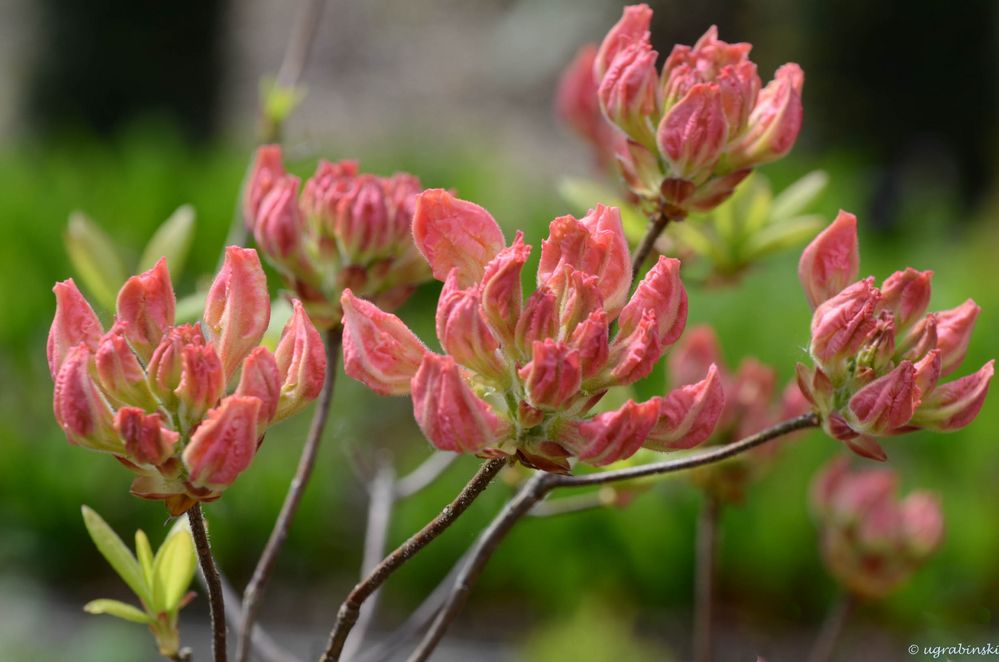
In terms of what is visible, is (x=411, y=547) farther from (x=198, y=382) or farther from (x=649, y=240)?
(x=649, y=240)

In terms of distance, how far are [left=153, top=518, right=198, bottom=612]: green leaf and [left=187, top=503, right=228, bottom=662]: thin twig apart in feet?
0.27

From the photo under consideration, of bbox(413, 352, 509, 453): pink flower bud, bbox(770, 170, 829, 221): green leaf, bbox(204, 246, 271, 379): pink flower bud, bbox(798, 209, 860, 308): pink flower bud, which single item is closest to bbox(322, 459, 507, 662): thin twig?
bbox(413, 352, 509, 453): pink flower bud

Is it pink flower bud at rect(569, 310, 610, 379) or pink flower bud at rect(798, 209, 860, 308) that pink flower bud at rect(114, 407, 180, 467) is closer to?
pink flower bud at rect(569, 310, 610, 379)

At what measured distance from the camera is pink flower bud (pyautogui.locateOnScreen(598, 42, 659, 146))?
657 mm

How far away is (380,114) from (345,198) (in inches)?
307

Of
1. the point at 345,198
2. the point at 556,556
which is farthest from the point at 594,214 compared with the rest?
the point at 556,556

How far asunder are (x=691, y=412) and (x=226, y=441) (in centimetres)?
A: 20

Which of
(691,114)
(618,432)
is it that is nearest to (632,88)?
(691,114)

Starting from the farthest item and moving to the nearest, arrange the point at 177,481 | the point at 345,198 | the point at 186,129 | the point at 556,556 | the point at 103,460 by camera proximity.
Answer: the point at 186,129 → the point at 103,460 → the point at 556,556 → the point at 345,198 → the point at 177,481

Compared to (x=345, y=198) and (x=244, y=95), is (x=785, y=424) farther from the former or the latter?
(x=244, y=95)

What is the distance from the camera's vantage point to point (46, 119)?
579cm

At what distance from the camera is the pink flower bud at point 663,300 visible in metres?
0.50

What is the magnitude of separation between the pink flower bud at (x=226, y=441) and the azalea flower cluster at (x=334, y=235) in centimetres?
28

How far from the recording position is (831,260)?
0.62 meters
